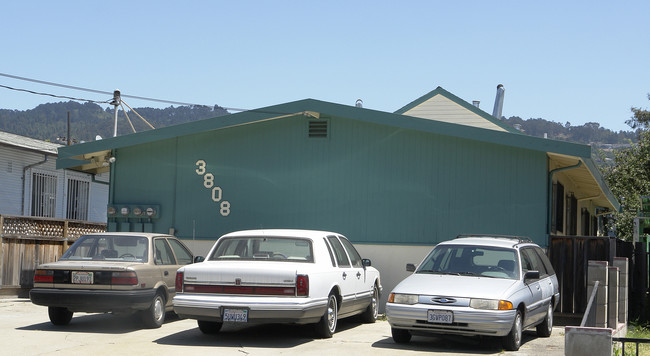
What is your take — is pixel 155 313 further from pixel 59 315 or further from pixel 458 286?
pixel 458 286

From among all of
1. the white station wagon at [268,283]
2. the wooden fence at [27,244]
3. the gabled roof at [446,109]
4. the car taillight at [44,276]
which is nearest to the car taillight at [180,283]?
the white station wagon at [268,283]

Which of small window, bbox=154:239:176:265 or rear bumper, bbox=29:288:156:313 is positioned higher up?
small window, bbox=154:239:176:265

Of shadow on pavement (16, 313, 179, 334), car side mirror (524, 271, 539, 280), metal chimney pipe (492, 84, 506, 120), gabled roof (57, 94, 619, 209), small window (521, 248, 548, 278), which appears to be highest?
metal chimney pipe (492, 84, 506, 120)

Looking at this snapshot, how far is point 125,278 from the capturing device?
39.8ft

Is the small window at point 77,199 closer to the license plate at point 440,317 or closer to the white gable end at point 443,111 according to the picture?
the white gable end at point 443,111

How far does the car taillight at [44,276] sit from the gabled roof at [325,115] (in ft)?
18.3

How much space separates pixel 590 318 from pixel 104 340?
666cm

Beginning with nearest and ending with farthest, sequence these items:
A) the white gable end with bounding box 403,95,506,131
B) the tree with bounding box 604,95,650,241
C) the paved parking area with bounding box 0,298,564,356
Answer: the paved parking area with bounding box 0,298,564,356
the white gable end with bounding box 403,95,506,131
the tree with bounding box 604,95,650,241

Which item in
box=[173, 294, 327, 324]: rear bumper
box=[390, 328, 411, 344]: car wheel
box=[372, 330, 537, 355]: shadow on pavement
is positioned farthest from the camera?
box=[390, 328, 411, 344]: car wheel

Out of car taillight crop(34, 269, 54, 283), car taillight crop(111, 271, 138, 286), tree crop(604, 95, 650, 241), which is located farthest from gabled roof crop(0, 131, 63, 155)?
tree crop(604, 95, 650, 241)

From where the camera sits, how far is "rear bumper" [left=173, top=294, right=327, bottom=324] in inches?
419

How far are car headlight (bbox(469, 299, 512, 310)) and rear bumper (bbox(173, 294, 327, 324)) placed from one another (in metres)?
2.15

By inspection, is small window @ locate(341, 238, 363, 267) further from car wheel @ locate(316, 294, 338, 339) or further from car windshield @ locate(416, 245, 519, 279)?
car windshield @ locate(416, 245, 519, 279)

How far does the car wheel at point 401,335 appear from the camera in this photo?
36.8 feet
